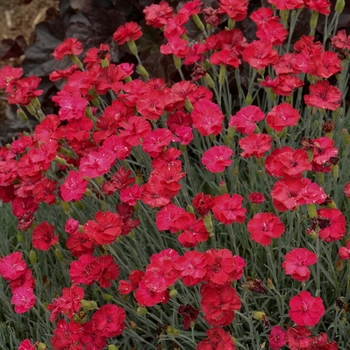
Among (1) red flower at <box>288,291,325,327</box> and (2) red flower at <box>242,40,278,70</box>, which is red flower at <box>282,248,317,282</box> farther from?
(2) red flower at <box>242,40,278,70</box>

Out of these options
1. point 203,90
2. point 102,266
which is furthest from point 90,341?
point 203,90

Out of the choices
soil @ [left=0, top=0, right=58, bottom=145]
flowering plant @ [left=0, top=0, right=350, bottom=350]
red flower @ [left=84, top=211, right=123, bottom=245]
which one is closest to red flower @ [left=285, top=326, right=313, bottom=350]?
flowering plant @ [left=0, top=0, right=350, bottom=350]

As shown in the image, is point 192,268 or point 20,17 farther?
point 20,17

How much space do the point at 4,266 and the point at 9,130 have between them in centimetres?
111

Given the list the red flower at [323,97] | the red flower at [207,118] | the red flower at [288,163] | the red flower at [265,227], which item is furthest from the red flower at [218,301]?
the red flower at [323,97]

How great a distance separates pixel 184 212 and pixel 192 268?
0.13 meters

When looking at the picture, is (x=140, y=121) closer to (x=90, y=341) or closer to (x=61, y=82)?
(x=90, y=341)

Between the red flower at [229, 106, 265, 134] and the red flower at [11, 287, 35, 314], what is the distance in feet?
1.63

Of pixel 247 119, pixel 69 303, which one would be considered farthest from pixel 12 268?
pixel 247 119

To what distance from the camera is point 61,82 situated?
2133 millimetres

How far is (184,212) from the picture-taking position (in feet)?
3.56

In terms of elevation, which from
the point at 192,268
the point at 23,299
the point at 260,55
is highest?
the point at 260,55

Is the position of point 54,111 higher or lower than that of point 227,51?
lower

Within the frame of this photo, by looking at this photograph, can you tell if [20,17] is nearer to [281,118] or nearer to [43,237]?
[43,237]
